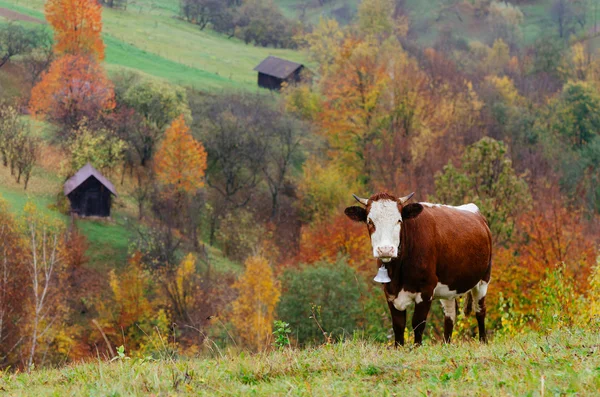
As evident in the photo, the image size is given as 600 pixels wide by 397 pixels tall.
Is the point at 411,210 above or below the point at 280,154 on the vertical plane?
above

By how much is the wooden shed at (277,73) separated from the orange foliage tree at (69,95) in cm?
3011

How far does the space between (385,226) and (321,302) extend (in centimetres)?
2689

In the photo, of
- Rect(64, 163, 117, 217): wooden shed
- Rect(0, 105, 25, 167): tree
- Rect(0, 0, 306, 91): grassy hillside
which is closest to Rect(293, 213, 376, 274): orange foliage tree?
Rect(64, 163, 117, 217): wooden shed

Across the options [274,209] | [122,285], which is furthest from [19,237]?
[274,209]

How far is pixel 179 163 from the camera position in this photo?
5644cm

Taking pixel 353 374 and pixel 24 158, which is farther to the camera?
pixel 24 158

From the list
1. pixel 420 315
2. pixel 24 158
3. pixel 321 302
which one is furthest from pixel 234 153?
pixel 420 315

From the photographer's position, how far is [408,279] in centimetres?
1008

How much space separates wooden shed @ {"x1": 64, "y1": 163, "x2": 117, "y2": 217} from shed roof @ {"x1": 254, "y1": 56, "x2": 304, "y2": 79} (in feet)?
137

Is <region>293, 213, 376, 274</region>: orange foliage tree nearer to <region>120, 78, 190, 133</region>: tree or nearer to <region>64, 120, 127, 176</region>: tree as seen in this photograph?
<region>64, 120, 127, 176</region>: tree

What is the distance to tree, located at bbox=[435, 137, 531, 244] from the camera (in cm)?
3538

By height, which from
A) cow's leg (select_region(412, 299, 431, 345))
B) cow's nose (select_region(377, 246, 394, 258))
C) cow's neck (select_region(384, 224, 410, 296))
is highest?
cow's nose (select_region(377, 246, 394, 258))

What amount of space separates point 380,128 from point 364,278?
90.3ft

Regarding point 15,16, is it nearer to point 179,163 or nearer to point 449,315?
point 179,163
